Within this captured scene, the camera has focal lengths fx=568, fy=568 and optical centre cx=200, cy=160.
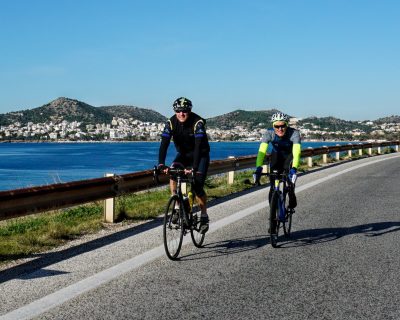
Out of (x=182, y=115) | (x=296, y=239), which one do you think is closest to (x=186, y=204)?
(x=182, y=115)

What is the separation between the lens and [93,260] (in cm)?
643

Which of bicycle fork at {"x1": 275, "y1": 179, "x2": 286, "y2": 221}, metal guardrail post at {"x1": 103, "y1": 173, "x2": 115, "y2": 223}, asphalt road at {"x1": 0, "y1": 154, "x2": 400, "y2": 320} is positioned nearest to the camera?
asphalt road at {"x1": 0, "y1": 154, "x2": 400, "y2": 320}

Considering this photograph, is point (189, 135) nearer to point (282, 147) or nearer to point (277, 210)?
point (282, 147)

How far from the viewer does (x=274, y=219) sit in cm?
727

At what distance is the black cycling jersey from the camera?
22.0 ft

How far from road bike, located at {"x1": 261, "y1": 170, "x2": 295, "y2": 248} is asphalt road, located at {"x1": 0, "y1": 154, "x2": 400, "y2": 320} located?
0.19m

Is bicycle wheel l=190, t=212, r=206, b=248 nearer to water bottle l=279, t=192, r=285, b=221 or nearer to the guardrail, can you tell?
water bottle l=279, t=192, r=285, b=221

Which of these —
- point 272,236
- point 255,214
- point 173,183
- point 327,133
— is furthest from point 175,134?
point 327,133

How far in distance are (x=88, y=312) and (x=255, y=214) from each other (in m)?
6.05

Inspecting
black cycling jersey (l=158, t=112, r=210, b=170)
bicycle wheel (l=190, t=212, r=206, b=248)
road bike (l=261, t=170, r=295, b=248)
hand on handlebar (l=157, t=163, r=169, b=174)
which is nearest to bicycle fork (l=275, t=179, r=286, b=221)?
road bike (l=261, t=170, r=295, b=248)

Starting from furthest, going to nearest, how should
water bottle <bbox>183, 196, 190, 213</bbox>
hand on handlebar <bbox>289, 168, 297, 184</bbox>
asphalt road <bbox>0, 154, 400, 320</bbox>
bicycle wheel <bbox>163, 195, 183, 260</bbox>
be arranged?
hand on handlebar <bbox>289, 168, 297, 184</bbox> < water bottle <bbox>183, 196, 190, 213</bbox> < bicycle wheel <bbox>163, 195, 183, 260</bbox> < asphalt road <bbox>0, 154, 400, 320</bbox>

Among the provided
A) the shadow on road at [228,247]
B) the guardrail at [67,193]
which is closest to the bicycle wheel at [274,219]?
the shadow on road at [228,247]

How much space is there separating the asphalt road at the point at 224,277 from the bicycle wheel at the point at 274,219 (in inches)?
5.4

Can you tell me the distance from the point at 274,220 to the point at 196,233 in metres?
1.01
